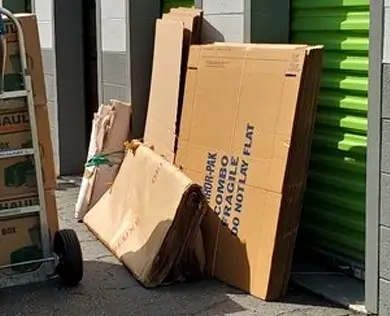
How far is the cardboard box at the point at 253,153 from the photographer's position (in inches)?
190

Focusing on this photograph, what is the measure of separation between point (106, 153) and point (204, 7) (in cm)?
161

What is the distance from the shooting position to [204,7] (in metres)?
6.20

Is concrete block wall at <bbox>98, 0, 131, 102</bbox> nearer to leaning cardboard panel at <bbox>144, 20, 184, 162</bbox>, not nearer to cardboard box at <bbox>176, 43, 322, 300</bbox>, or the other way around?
leaning cardboard panel at <bbox>144, 20, 184, 162</bbox>

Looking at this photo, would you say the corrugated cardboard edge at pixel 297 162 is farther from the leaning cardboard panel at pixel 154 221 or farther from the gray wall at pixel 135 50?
the gray wall at pixel 135 50

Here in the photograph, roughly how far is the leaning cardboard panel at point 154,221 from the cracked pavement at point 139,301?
13 cm

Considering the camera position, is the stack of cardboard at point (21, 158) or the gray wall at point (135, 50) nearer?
the stack of cardboard at point (21, 158)

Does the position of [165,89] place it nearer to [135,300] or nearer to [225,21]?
[225,21]

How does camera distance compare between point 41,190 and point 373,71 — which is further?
point 41,190

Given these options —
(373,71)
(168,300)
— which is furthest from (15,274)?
(373,71)

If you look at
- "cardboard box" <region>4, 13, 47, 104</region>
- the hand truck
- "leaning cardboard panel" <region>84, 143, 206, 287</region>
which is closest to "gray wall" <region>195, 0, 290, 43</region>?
"leaning cardboard panel" <region>84, 143, 206, 287</region>

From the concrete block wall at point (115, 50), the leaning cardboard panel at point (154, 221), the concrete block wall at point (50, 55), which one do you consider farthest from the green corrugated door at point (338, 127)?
the concrete block wall at point (50, 55)

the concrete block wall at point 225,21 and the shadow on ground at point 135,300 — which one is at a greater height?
the concrete block wall at point 225,21

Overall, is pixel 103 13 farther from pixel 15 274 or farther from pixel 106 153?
pixel 15 274

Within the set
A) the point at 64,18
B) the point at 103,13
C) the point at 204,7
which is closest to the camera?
the point at 204,7
